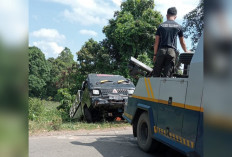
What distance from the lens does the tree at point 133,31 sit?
19312 mm

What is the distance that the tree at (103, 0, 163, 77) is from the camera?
63.4 ft

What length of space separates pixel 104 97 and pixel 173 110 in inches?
235

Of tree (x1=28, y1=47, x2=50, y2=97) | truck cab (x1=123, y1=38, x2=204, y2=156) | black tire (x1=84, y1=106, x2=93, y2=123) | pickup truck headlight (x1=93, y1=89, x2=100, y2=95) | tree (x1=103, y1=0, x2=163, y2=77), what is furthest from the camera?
tree (x1=28, y1=47, x2=50, y2=97)

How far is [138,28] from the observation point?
1922 cm

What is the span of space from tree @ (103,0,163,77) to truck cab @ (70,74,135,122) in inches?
340

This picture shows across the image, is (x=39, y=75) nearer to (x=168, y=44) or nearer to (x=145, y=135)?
(x=145, y=135)

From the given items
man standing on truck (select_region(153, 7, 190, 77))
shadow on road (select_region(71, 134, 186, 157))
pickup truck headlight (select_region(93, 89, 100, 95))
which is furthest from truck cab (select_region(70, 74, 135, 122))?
man standing on truck (select_region(153, 7, 190, 77))

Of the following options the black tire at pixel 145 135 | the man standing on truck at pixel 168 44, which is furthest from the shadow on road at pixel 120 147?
the man standing on truck at pixel 168 44

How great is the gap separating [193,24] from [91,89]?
6.80m

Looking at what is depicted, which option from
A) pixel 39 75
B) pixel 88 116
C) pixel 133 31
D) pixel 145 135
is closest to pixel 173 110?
pixel 145 135

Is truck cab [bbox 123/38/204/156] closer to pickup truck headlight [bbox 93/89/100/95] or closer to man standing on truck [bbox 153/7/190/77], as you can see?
man standing on truck [bbox 153/7/190/77]

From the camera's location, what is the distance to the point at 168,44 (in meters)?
5.38

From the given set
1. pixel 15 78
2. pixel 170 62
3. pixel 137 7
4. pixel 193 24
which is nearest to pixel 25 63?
pixel 15 78

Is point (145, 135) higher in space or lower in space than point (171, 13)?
lower
